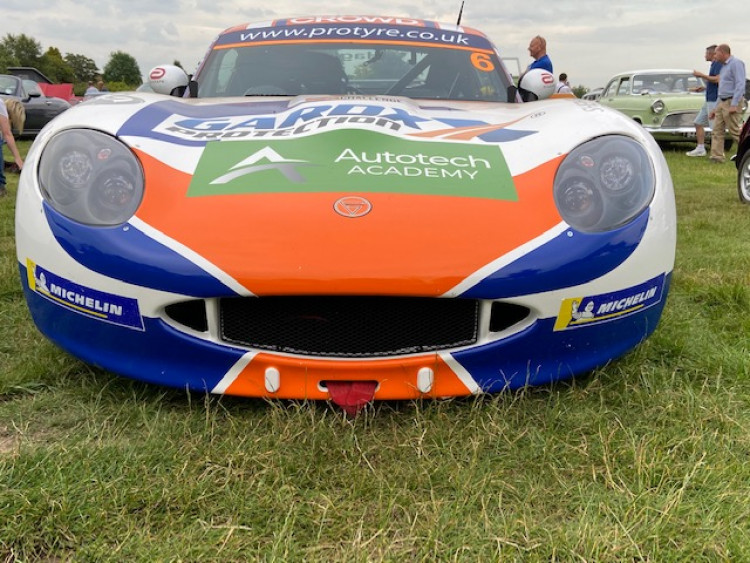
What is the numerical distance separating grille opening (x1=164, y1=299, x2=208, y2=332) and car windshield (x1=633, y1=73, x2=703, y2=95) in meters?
11.8

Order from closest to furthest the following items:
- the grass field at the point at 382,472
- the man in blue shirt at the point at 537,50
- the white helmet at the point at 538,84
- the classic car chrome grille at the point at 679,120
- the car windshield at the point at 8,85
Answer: the grass field at the point at 382,472 < the white helmet at the point at 538,84 < the man in blue shirt at the point at 537,50 < the classic car chrome grille at the point at 679,120 < the car windshield at the point at 8,85

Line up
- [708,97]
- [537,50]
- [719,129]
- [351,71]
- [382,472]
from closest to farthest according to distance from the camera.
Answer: [382,472], [351,71], [537,50], [719,129], [708,97]

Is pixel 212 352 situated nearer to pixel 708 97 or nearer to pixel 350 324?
pixel 350 324

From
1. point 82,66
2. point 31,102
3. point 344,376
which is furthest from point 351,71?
point 82,66

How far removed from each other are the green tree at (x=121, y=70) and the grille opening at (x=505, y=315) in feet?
339

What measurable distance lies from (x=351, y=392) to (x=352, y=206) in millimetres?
474

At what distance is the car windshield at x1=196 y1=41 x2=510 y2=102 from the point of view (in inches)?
119

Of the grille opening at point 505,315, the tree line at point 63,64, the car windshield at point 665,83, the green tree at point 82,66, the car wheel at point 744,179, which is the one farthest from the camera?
the green tree at point 82,66

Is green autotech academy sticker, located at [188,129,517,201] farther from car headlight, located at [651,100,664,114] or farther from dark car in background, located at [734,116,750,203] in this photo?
car headlight, located at [651,100,664,114]

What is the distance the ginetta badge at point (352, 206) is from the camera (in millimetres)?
1688

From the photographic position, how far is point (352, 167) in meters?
1.86

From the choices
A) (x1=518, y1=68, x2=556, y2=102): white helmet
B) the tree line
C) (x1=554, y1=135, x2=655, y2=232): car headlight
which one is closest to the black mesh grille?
(x1=554, y1=135, x2=655, y2=232): car headlight

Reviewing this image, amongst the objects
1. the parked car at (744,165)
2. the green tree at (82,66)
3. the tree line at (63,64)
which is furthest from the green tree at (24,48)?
the parked car at (744,165)

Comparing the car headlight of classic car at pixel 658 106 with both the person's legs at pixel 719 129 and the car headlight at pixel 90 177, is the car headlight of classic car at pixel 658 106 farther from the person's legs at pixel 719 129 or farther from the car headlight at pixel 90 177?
the car headlight at pixel 90 177
